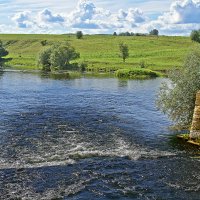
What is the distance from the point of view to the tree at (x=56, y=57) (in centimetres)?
15512

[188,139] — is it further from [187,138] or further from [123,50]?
[123,50]

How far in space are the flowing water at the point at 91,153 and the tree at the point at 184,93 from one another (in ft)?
10.0

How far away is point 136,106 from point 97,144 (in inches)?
1081

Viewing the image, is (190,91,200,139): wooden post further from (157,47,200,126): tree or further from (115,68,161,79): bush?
(115,68,161,79): bush

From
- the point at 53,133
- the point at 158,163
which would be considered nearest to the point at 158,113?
the point at 53,133

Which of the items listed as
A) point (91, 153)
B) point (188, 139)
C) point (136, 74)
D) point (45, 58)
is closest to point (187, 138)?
point (188, 139)

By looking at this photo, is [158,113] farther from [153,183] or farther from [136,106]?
[153,183]

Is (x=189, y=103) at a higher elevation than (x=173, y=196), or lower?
higher

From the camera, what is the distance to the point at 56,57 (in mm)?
155125

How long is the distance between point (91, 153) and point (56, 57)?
388 ft

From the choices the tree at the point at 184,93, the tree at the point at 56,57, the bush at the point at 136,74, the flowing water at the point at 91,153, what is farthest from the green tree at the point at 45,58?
the tree at the point at 184,93

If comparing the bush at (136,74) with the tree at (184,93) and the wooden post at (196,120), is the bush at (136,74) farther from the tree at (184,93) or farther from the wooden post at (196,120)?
the wooden post at (196,120)

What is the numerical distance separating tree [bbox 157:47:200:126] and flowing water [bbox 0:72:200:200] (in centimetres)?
306

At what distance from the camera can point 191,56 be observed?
4994cm
